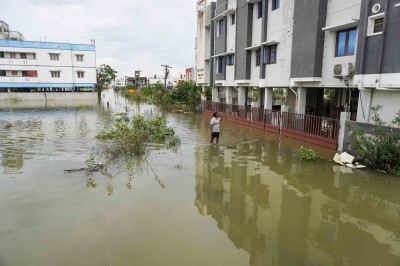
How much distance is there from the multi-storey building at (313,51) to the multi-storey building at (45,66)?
31840mm

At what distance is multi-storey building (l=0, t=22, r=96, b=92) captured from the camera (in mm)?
48375

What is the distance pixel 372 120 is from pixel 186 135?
988 cm

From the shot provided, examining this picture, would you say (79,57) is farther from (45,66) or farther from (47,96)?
(47,96)

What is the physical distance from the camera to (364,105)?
11.7m

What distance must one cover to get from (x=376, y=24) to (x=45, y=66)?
2033 inches

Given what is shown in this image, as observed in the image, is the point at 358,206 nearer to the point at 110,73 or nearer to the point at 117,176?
the point at 117,176

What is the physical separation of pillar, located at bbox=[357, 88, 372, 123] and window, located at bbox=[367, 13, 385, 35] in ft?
7.16

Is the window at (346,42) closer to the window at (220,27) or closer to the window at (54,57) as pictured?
the window at (220,27)

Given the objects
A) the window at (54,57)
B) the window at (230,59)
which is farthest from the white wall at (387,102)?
the window at (54,57)

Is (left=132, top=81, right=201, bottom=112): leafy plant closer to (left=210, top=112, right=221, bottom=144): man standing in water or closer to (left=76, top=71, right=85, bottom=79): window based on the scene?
(left=210, top=112, right=221, bottom=144): man standing in water

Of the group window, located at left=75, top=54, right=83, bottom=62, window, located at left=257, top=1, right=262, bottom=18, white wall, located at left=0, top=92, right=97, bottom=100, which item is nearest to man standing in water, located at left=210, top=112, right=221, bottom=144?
window, located at left=257, top=1, right=262, bottom=18

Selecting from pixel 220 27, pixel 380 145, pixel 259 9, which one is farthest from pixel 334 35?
pixel 220 27

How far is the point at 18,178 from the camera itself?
925cm

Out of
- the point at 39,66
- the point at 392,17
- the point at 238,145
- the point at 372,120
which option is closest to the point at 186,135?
the point at 238,145
